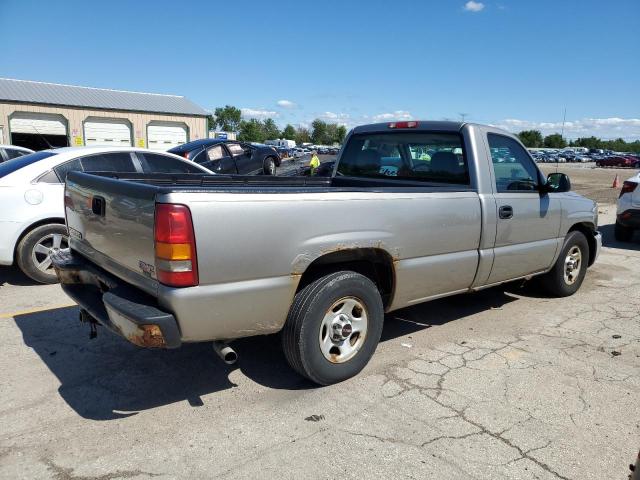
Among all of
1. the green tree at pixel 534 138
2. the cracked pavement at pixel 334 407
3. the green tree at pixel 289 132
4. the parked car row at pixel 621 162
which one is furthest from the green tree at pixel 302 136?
the cracked pavement at pixel 334 407

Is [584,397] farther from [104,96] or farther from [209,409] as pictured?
[104,96]

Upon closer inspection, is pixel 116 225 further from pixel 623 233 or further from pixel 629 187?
pixel 623 233

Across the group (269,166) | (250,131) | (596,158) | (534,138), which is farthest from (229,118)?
(269,166)

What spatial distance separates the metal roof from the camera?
38.2 meters

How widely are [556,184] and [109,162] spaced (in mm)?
5284

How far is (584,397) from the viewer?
358 centimetres

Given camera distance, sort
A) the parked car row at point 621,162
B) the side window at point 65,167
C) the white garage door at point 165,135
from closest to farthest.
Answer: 1. the side window at point 65,167
2. the white garage door at point 165,135
3. the parked car row at point 621,162

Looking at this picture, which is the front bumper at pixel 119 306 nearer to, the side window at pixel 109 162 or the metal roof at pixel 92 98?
the side window at pixel 109 162

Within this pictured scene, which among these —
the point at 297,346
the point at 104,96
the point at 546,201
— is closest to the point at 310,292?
the point at 297,346

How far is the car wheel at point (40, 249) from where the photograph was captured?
5785mm

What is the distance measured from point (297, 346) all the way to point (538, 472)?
1549 millimetres

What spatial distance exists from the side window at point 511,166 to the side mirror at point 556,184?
117mm

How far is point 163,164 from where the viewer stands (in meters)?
7.07

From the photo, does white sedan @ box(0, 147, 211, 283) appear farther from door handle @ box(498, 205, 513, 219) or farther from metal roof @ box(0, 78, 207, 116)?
metal roof @ box(0, 78, 207, 116)
